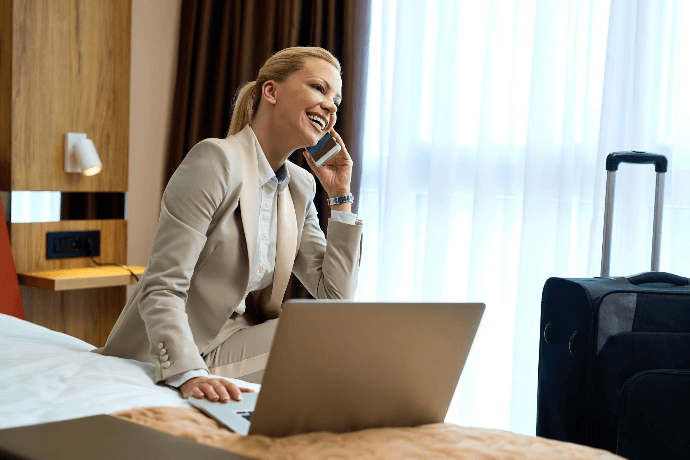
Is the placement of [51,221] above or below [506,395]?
above

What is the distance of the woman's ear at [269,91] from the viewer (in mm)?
1737

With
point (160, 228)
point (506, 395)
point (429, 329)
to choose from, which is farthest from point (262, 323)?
point (506, 395)

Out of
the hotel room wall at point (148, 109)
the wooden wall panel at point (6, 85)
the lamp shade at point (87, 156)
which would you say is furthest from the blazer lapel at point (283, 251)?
the hotel room wall at point (148, 109)

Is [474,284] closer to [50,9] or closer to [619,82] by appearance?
[619,82]

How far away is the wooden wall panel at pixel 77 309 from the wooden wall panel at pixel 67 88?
0.43 meters

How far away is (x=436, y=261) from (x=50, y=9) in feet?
5.69

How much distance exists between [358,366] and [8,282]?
1.90 metres

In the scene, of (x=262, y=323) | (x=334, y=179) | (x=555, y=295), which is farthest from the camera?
(x=334, y=179)

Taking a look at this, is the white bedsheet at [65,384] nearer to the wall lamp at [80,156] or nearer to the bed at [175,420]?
the bed at [175,420]

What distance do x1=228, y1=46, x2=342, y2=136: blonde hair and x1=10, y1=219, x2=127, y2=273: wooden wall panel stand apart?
47.0 inches

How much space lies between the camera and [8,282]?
2328 mm

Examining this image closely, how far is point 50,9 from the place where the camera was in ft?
8.33

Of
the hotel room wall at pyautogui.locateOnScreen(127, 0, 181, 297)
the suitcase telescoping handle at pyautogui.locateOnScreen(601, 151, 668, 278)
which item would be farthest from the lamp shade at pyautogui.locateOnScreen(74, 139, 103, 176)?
the suitcase telescoping handle at pyautogui.locateOnScreen(601, 151, 668, 278)

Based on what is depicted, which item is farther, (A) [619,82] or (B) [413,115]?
(B) [413,115]
